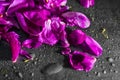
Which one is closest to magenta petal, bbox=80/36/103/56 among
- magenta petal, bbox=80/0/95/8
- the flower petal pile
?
the flower petal pile

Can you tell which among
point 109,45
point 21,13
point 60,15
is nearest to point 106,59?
point 109,45

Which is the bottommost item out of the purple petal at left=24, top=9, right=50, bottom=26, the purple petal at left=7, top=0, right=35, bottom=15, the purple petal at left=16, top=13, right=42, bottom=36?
the purple petal at left=16, top=13, right=42, bottom=36

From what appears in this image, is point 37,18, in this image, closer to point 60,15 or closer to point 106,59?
point 60,15

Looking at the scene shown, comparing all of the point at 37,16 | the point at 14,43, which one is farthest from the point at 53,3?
the point at 14,43

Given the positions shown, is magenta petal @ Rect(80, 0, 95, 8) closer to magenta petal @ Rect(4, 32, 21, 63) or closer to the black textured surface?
the black textured surface

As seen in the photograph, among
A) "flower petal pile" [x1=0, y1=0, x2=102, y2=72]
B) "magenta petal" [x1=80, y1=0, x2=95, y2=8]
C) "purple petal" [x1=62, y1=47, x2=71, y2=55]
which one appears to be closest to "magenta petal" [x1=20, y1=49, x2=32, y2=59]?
"flower petal pile" [x1=0, y1=0, x2=102, y2=72]

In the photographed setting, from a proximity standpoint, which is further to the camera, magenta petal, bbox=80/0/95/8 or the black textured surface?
magenta petal, bbox=80/0/95/8

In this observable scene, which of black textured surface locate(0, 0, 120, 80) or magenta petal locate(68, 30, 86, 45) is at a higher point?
magenta petal locate(68, 30, 86, 45)

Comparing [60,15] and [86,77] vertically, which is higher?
[60,15]

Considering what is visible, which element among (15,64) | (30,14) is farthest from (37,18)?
(15,64)
